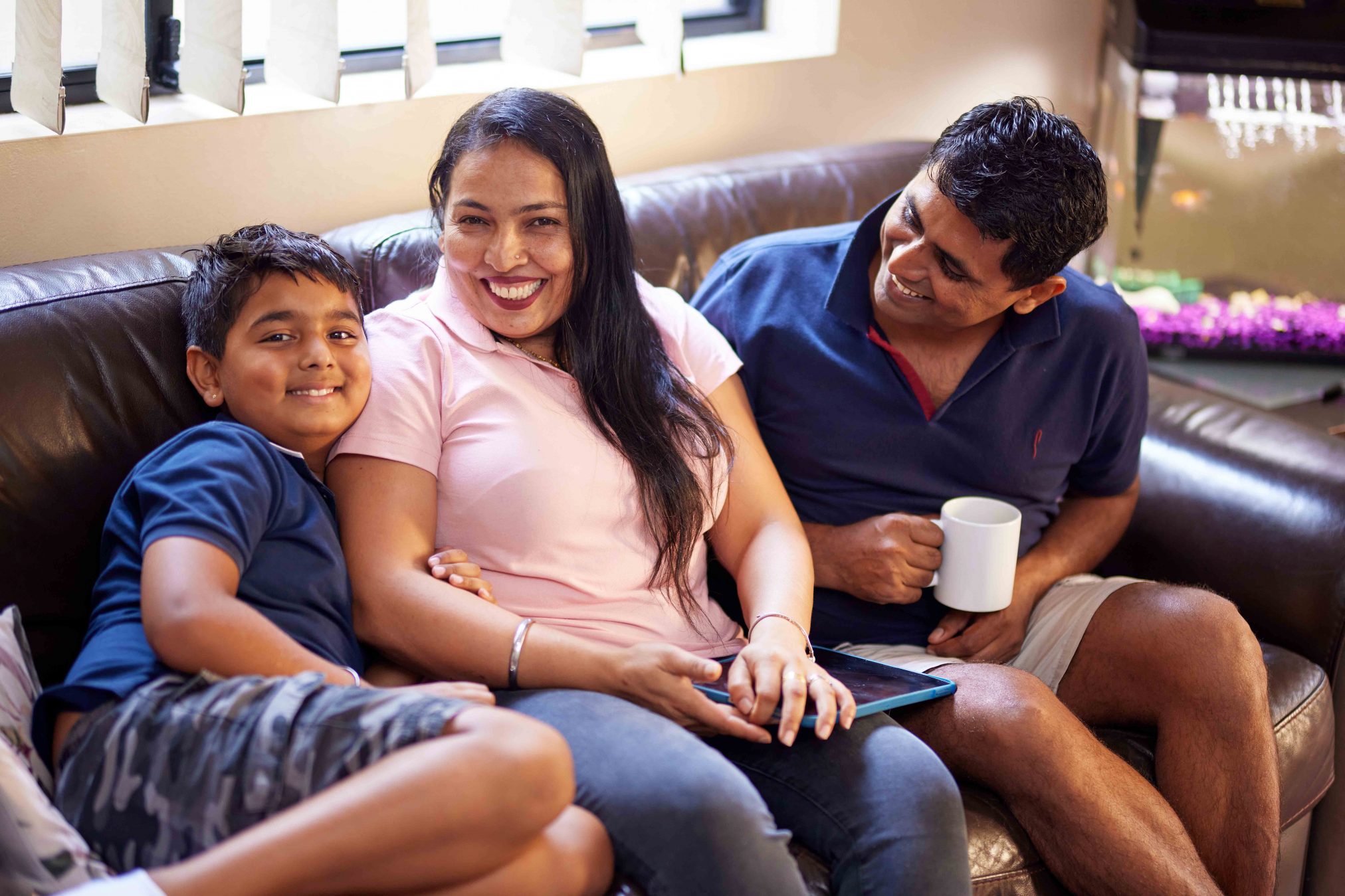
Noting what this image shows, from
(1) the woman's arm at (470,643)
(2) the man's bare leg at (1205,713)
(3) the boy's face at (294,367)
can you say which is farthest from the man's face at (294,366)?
(2) the man's bare leg at (1205,713)

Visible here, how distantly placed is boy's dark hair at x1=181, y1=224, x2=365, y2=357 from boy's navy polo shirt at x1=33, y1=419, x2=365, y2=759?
0.15 meters

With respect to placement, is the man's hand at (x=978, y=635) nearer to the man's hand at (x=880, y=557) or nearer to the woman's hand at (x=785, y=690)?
the man's hand at (x=880, y=557)

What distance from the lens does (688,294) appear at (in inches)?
83.1

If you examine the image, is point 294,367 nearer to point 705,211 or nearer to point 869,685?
point 869,685

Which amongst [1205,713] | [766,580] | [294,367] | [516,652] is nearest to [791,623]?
[766,580]

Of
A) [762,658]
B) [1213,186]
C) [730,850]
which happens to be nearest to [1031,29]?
[1213,186]

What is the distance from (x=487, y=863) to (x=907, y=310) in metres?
0.98

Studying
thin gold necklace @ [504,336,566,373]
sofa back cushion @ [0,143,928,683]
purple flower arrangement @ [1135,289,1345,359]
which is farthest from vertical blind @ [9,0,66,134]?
purple flower arrangement @ [1135,289,1345,359]

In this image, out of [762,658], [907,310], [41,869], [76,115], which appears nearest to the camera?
[41,869]

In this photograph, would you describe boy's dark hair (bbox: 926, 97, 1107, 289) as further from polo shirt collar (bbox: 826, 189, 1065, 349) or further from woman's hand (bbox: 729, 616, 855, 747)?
woman's hand (bbox: 729, 616, 855, 747)

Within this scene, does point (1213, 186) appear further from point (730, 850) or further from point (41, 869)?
point (41, 869)

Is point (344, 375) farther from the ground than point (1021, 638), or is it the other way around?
point (344, 375)

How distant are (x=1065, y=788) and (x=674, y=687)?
50 centimetres

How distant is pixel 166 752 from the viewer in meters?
1.16
